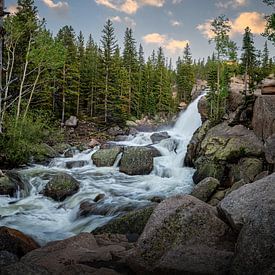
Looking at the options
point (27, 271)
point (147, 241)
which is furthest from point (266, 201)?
point (27, 271)

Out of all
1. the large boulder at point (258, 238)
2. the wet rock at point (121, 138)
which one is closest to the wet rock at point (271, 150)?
the large boulder at point (258, 238)

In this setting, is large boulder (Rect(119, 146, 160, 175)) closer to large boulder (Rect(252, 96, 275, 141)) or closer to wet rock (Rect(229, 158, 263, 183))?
wet rock (Rect(229, 158, 263, 183))

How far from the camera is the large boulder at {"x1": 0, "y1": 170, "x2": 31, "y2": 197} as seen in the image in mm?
15956

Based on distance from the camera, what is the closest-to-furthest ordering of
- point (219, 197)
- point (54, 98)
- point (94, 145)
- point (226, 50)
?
point (219, 197) < point (94, 145) < point (226, 50) < point (54, 98)

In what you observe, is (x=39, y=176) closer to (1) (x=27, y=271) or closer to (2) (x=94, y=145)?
(2) (x=94, y=145)

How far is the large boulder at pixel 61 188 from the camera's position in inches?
622

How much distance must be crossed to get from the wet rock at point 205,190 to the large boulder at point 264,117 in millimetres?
4955

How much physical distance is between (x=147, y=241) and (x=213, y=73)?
3395cm

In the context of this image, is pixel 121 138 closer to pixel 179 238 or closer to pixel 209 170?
pixel 209 170

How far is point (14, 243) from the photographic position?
8.31 m

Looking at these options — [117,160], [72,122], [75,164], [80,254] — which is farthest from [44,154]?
[80,254]

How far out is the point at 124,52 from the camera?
176ft

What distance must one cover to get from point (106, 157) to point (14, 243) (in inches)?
602

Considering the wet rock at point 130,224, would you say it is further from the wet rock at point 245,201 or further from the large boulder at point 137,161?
the large boulder at point 137,161
